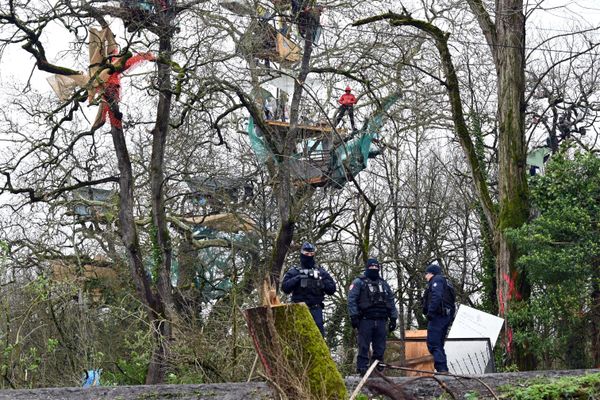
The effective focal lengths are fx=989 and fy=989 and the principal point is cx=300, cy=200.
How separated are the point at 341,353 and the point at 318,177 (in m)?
4.62

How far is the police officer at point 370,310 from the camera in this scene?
1392 centimetres

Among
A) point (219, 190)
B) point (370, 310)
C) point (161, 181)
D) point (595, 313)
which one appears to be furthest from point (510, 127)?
point (219, 190)

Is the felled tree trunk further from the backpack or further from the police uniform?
the backpack

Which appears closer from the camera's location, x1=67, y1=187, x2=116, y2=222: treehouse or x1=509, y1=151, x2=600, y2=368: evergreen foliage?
x1=509, y1=151, x2=600, y2=368: evergreen foliage

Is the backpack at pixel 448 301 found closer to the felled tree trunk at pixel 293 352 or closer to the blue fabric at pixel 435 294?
the blue fabric at pixel 435 294

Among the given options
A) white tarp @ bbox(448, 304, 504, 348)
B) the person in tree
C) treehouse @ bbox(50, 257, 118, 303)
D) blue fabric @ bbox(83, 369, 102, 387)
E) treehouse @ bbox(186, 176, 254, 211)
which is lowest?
blue fabric @ bbox(83, 369, 102, 387)

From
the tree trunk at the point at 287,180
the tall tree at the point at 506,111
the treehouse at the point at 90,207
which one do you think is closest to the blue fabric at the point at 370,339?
the tall tree at the point at 506,111

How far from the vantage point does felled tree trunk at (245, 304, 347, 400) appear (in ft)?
26.5

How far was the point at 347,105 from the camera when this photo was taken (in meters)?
22.4

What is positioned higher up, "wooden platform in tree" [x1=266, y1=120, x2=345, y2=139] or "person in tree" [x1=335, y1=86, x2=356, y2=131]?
"person in tree" [x1=335, y1=86, x2=356, y2=131]

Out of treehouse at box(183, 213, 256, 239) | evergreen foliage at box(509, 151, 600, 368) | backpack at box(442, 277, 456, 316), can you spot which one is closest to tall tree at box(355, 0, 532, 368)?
evergreen foliage at box(509, 151, 600, 368)

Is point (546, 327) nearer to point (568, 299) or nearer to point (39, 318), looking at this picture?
point (568, 299)

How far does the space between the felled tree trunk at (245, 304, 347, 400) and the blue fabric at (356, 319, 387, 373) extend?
18.8 feet

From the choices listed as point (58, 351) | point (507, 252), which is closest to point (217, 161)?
point (58, 351)
